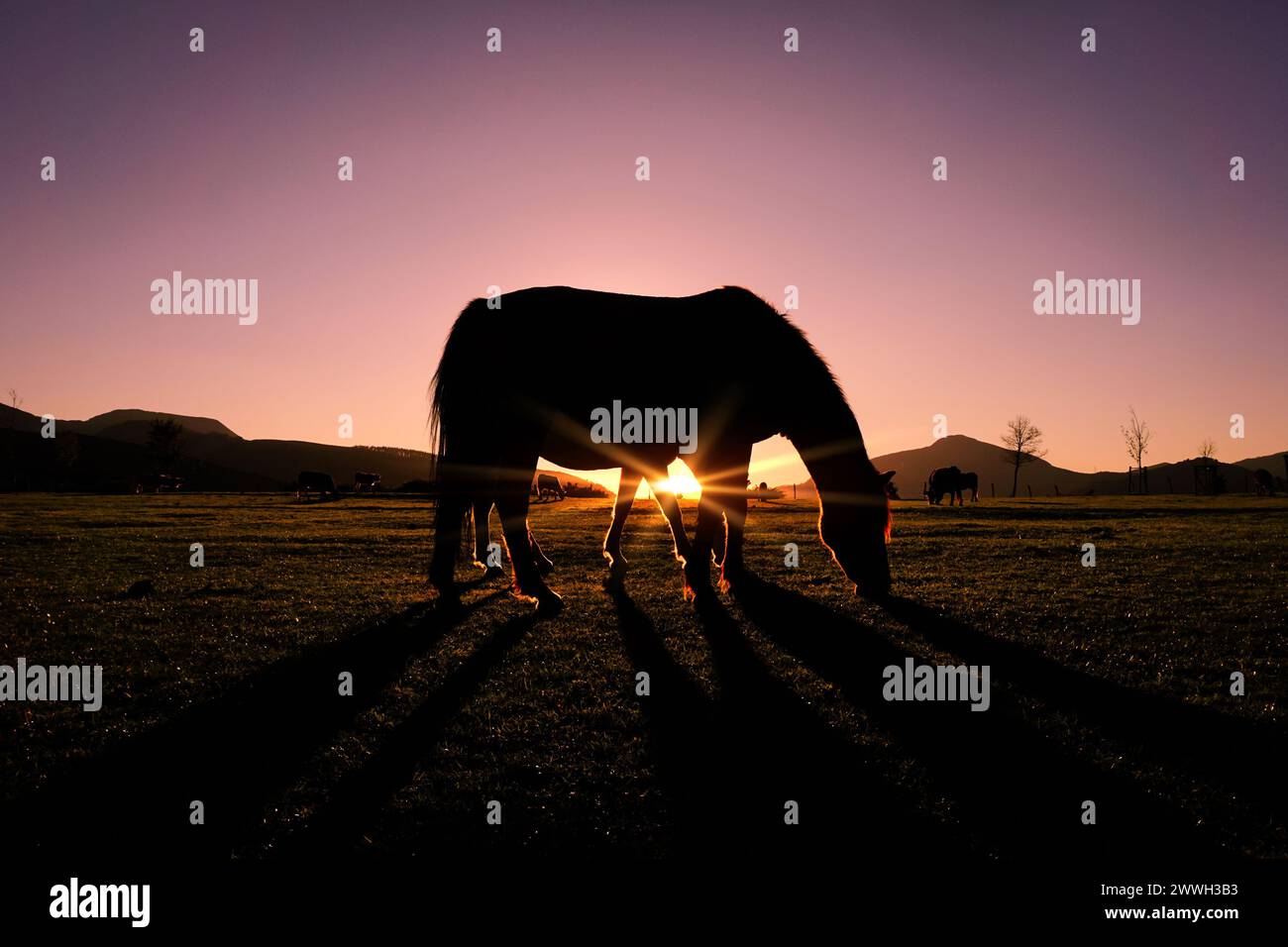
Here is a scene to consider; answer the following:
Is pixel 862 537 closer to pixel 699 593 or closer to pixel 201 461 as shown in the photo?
pixel 699 593

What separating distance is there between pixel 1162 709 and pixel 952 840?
8.03ft

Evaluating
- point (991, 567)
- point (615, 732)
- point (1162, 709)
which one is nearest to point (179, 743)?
point (615, 732)

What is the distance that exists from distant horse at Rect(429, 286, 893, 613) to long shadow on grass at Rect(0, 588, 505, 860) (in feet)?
8.56

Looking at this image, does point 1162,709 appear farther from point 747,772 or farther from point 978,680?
point 747,772

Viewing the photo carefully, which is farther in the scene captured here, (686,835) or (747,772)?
(747,772)

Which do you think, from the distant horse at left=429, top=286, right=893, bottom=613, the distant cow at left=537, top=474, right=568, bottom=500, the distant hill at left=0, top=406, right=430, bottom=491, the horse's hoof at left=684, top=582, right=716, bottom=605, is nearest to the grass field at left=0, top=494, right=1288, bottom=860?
the horse's hoof at left=684, top=582, right=716, bottom=605

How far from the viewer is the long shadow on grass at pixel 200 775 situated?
2535 mm

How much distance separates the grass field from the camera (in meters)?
2.61

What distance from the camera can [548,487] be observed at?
1727 inches

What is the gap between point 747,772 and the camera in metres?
3.06

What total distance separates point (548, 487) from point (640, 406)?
37032mm

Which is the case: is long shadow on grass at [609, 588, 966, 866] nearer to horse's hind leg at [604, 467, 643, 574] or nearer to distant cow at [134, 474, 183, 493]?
horse's hind leg at [604, 467, 643, 574]

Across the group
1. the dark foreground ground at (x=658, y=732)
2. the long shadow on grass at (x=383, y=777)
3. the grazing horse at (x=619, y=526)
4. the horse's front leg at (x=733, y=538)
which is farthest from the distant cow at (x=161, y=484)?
the long shadow on grass at (x=383, y=777)

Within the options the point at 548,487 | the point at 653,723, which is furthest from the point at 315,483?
the point at 653,723
